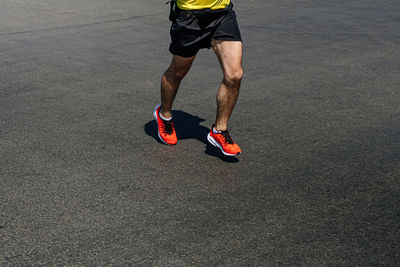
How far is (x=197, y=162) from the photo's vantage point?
486 centimetres

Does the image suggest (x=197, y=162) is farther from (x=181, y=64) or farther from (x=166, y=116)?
(x=181, y=64)

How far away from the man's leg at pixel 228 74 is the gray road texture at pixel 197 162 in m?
0.37

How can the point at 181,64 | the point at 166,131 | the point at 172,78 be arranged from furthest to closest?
the point at 166,131 → the point at 172,78 → the point at 181,64

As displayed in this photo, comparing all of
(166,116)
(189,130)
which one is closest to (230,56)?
(166,116)

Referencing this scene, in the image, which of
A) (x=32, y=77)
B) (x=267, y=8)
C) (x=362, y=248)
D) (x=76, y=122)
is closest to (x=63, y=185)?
(x=76, y=122)

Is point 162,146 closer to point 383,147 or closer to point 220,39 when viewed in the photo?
point 220,39

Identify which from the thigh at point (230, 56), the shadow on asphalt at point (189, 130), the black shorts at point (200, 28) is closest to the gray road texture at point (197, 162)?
the shadow on asphalt at point (189, 130)

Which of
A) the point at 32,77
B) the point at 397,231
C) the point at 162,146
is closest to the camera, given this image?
the point at 397,231

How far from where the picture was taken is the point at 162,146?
5.23 meters

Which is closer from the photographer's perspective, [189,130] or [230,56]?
[230,56]

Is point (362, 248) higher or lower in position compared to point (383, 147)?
higher

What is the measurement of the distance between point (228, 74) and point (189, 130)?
999 millimetres

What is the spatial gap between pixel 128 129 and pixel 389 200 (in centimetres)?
253

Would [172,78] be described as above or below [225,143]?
above
